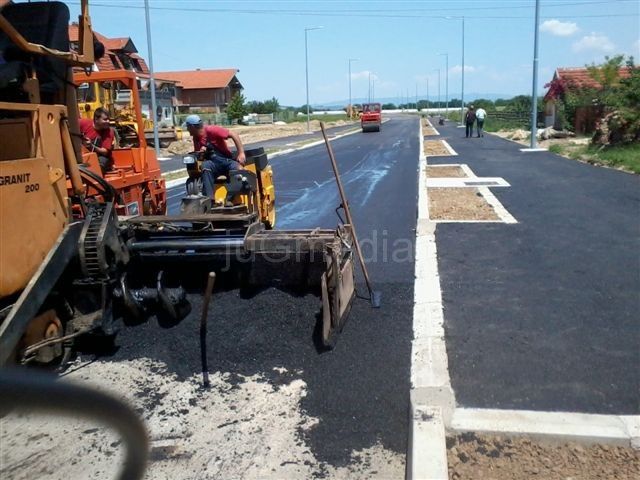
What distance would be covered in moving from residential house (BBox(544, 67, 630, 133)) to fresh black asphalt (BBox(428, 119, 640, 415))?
1900 centimetres

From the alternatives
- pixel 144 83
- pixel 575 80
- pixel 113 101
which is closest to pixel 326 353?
pixel 113 101

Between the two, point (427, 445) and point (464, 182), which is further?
point (464, 182)

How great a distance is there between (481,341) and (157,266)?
9.30ft

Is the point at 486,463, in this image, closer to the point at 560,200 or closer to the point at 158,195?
the point at 158,195

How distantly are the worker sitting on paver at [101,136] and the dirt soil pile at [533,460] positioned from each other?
223 inches

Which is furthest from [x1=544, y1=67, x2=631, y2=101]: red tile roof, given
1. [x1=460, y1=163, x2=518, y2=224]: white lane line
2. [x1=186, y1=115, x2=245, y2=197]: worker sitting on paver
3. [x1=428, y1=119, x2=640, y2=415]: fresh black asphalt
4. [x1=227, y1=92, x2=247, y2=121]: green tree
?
[x1=227, y1=92, x2=247, y2=121]: green tree

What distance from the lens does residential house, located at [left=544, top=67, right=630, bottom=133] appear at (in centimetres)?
3108

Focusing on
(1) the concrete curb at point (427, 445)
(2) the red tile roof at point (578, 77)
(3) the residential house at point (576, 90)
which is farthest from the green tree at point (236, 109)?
(1) the concrete curb at point (427, 445)

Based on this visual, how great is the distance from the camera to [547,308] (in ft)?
19.1

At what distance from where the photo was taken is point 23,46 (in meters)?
4.10

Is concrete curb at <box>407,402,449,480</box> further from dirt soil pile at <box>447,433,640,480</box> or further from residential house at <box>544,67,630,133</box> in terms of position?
residential house at <box>544,67,630,133</box>

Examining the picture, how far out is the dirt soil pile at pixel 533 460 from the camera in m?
3.34

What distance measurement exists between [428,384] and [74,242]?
2.67 metres

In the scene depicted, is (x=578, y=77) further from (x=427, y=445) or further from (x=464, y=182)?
(x=427, y=445)
